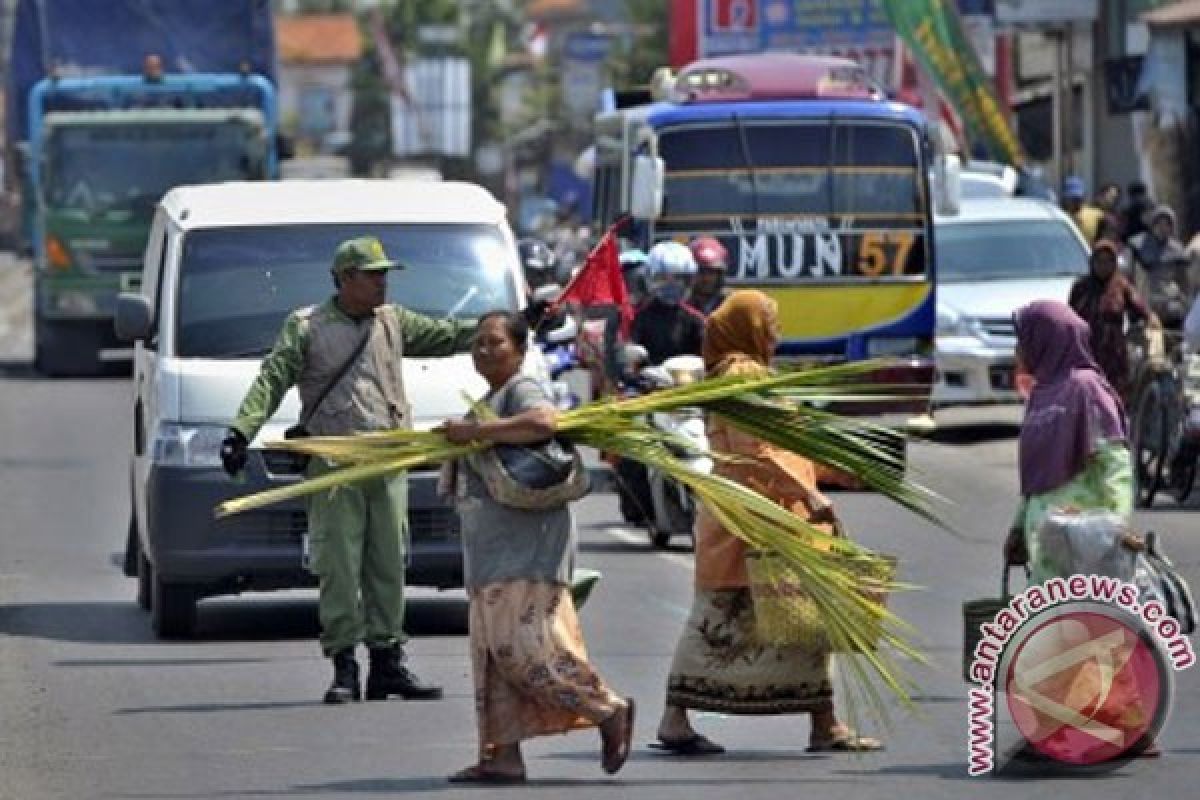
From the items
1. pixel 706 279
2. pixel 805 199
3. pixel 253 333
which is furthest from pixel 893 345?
pixel 253 333

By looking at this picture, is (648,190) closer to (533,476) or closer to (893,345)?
(893,345)

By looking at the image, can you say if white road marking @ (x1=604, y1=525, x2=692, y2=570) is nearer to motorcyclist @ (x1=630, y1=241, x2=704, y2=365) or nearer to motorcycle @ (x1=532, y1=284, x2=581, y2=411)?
motorcycle @ (x1=532, y1=284, x2=581, y2=411)

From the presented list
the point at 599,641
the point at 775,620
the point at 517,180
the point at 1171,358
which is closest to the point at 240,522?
the point at 599,641

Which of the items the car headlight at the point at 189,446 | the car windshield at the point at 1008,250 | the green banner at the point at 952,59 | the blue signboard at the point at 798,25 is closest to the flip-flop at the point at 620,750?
the car headlight at the point at 189,446

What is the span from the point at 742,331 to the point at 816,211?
1465cm

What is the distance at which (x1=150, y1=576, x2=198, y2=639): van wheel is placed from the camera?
1562cm

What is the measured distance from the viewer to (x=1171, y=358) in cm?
2275

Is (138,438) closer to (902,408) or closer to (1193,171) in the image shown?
(902,408)

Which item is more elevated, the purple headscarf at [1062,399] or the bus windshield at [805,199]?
the purple headscarf at [1062,399]

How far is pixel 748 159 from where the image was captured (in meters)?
26.6

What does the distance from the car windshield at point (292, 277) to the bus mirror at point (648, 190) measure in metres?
9.35

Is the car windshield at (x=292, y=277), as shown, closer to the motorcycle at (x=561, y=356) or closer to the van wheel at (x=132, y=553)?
the van wheel at (x=132, y=553)

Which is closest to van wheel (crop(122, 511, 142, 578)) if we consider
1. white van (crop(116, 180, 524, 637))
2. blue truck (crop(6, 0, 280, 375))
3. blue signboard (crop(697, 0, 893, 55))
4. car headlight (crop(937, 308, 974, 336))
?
white van (crop(116, 180, 524, 637))

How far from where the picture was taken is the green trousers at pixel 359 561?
13.4 metres
